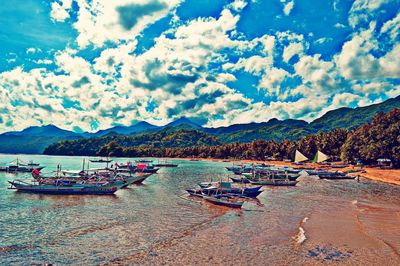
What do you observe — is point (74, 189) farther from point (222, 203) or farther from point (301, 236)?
point (301, 236)

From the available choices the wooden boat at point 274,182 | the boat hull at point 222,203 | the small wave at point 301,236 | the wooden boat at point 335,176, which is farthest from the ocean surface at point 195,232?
the wooden boat at point 335,176

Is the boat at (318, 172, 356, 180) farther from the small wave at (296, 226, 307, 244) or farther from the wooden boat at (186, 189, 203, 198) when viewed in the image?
the small wave at (296, 226, 307, 244)

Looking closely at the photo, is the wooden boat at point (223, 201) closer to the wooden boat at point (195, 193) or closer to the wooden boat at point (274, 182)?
the wooden boat at point (195, 193)

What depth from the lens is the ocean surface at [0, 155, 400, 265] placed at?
20906 millimetres

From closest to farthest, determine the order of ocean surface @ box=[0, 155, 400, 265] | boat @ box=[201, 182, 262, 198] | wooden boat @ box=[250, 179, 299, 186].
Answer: ocean surface @ box=[0, 155, 400, 265] → boat @ box=[201, 182, 262, 198] → wooden boat @ box=[250, 179, 299, 186]

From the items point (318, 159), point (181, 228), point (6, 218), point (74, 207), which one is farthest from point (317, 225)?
point (318, 159)

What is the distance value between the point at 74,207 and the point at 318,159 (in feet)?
278

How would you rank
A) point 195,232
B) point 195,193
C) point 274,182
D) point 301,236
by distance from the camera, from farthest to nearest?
1. point 274,182
2. point 195,193
3. point 195,232
4. point 301,236

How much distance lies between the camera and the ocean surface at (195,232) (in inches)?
823

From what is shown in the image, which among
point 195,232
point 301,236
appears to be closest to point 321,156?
point 301,236

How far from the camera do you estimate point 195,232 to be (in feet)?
90.4

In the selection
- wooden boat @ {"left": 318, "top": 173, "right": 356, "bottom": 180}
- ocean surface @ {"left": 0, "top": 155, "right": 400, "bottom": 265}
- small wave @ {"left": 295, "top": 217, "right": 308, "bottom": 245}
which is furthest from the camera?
wooden boat @ {"left": 318, "top": 173, "right": 356, "bottom": 180}

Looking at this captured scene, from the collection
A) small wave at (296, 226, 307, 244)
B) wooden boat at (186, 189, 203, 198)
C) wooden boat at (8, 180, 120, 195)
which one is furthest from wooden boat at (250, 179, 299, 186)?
small wave at (296, 226, 307, 244)

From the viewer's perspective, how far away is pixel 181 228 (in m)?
29.0
